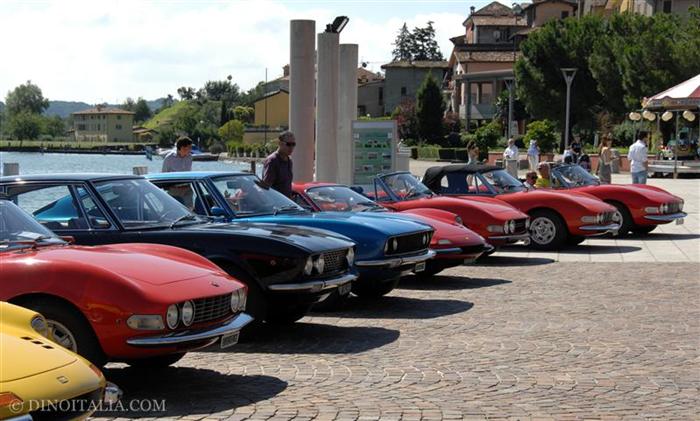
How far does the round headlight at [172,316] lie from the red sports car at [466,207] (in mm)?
8705

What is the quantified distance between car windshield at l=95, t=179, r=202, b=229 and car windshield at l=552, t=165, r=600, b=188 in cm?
1133

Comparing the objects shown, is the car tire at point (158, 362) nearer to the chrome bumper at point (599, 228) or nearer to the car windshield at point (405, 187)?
the car windshield at point (405, 187)

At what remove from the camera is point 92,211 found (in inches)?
360

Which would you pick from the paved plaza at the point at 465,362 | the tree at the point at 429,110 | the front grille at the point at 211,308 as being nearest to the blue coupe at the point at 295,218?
the paved plaza at the point at 465,362

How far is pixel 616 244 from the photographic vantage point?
1906 cm

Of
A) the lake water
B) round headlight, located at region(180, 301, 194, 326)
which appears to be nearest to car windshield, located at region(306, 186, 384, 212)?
round headlight, located at region(180, 301, 194, 326)

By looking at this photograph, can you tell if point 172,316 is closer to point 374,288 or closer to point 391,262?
point 391,262

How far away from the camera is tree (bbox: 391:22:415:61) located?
173900 millimetres

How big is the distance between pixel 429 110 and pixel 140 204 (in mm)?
79534

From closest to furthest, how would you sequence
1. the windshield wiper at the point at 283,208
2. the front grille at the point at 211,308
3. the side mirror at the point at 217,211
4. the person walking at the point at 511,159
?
the front grille at the point at 211,308, the side mirror at the point at 217,211, the windshield wiper at the point at 283,208, the person walking at the point at 511,159

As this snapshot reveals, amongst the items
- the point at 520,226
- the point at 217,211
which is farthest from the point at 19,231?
the point at 520,226

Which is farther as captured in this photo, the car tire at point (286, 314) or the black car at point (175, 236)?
the car tire at point (286, 314)

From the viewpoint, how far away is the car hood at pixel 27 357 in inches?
189

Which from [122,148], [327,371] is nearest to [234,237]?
[327,371]
